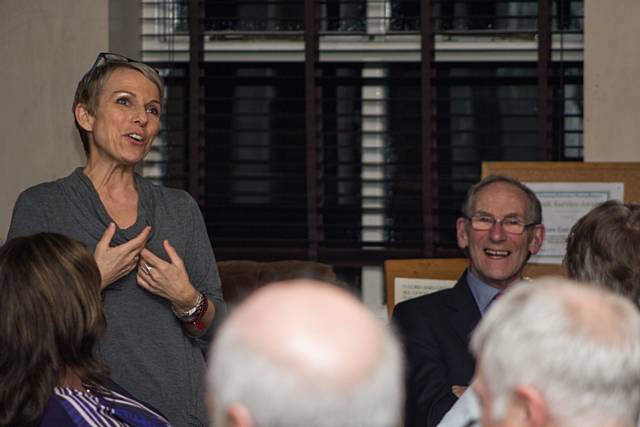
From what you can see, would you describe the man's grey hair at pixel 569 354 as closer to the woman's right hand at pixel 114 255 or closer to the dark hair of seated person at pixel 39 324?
the dark hair of seated person at pixel 39 324

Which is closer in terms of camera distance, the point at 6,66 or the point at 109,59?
the point at 109,59

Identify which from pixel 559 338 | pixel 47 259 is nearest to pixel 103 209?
pixel 47 259

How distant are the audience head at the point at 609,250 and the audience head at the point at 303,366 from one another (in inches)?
52.7

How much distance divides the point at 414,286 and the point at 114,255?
1629mm

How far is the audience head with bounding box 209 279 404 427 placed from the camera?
1.26 meters

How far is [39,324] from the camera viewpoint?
2348 mm

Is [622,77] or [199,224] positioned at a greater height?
[622,77]

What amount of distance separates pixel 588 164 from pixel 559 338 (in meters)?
3.11

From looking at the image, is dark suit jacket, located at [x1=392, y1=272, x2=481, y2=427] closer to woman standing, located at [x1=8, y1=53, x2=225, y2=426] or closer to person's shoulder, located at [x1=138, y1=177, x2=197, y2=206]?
woman standing, located at [x1=8, y1=53, x2=225, y2=426]

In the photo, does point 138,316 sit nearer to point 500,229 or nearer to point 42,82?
point 500,229

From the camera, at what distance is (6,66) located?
16.5ft

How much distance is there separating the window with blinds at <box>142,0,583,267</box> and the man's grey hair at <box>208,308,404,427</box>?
411 centimetres

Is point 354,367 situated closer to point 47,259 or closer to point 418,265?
point 47,259

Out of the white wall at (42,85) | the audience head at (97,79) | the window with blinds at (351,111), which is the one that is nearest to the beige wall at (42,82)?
the white wall at (42,85)
